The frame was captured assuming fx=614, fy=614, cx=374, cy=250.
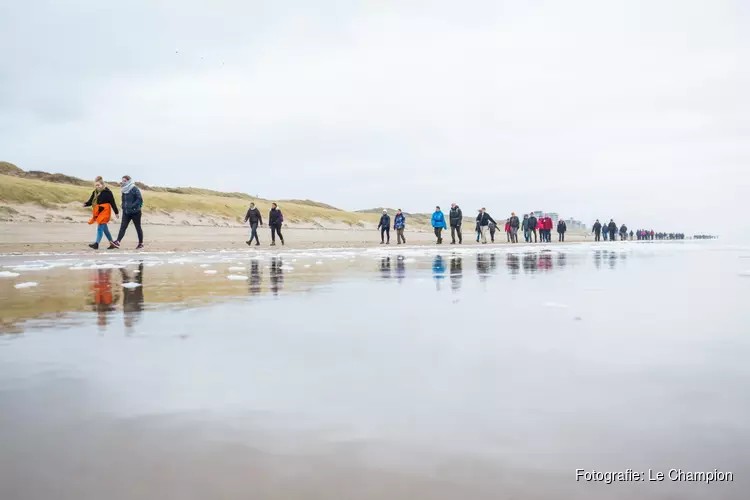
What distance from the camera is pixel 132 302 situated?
→ 7.33 metres

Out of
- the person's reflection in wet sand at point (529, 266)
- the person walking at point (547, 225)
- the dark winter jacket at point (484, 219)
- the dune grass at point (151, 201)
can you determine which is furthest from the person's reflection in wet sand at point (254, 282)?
the dune grass at point (151, 201)

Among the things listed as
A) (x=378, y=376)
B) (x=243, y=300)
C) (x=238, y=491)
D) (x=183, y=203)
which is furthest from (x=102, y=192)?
(x=183, y=203)

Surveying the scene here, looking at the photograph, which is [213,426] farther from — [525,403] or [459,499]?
[525,403]

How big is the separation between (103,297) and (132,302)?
0.76 m

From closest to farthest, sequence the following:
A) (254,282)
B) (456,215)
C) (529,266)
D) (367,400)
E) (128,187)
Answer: (367,400), (254,282), (529,266), (128,187), (456,215)

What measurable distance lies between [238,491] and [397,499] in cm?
54

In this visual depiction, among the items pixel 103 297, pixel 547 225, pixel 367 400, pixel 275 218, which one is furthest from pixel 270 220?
pixel 367 400

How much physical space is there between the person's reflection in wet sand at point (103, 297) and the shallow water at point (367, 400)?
94 millimetres

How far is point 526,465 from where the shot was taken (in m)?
2.33

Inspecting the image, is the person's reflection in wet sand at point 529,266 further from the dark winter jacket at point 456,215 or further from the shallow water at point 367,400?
the dark winter jacket at point 456,215

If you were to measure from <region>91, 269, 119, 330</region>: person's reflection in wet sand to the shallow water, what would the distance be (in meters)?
0.09

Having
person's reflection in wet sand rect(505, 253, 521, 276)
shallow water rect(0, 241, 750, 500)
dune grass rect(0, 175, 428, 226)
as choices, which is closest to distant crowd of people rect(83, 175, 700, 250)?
person's reflection in wet sand rect(505, 253, 521, 276)

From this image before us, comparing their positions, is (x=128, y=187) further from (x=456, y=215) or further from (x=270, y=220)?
(x=456, y=215)

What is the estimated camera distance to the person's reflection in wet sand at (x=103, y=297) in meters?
6.06
